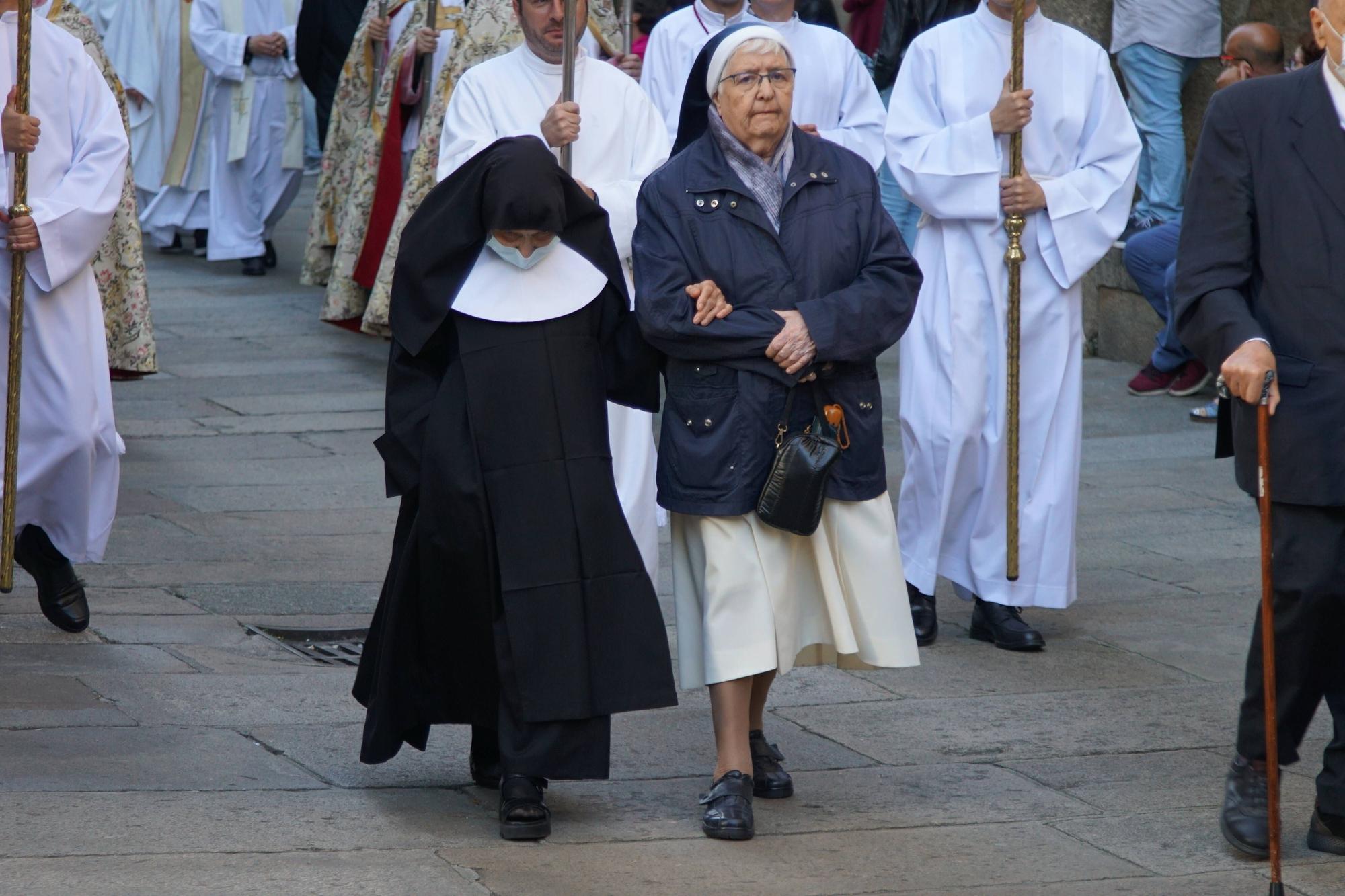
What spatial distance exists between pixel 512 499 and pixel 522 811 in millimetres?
684

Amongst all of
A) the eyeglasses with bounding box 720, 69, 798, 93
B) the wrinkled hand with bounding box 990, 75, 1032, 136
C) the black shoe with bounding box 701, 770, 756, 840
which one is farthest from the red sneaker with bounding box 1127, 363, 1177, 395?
the black shoe with bounding box 701, 770, 756, 840

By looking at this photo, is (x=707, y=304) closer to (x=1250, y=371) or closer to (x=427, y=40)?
(x=1250, y=371)

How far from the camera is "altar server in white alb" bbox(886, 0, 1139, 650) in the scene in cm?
648

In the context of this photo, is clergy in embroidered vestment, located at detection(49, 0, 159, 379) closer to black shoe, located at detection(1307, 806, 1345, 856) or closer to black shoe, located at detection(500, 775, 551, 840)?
black shoe, located at detection(500, 775, 551, 840)

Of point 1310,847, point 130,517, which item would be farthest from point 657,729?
point 130,517

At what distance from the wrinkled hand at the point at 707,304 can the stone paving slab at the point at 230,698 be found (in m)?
1.57

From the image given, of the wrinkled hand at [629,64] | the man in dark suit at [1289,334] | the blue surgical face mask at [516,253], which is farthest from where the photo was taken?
the wrinkled hand at [629,64]

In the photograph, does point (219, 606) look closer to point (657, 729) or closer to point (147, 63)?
point (657, 729)

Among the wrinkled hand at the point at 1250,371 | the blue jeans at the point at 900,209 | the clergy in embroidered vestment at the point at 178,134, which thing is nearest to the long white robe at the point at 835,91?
the wrinkled hand at the point at 1250,371

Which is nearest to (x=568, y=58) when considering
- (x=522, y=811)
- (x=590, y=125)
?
(x=590, y=125)

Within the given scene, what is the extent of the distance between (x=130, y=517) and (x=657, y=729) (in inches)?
123

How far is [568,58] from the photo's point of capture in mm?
6082

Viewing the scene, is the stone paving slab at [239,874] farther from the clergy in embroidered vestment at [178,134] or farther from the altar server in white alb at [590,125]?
the clergy in embroidered vestment at [178,134]

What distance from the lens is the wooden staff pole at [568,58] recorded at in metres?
6.02
